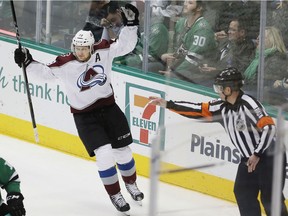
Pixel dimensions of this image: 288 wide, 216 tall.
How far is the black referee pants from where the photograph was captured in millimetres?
3993

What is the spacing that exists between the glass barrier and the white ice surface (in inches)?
33.4

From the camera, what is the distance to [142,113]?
701 cm

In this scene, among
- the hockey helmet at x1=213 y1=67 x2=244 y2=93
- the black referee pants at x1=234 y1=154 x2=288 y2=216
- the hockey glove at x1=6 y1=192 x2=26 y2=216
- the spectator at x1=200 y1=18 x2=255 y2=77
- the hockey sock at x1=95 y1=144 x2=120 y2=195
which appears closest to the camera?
the black referee pants at x1=234 y1=154 x2=288 y2=216

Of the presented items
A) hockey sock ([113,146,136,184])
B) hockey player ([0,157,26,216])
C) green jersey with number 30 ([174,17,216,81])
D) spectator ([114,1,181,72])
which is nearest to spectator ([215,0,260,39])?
green jersey with number 30 ([174,17,216,81])

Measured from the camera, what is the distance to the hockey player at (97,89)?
19.8 ft

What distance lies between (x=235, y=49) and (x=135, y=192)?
1133 mm

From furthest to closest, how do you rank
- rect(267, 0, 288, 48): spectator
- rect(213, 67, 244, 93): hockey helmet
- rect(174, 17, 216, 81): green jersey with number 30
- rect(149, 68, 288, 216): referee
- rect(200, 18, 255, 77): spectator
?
rect(174, 17, 216, 81): green jersey with number 30 → rect(200, 18, 255, 77): spectator → rect(267, 0, 288, 48): spectator → rect(213, 67, 244, 93): hockey helmet → rect(149, 68, 288, 216): referee

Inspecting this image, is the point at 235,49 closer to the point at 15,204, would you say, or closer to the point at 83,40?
the point at 83,40

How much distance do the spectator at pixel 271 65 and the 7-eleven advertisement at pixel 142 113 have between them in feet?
2.68

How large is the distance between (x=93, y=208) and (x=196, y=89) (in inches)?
41.4

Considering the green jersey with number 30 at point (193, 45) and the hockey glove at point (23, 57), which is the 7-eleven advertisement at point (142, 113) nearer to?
the green jersey with number 30 at point (193, 45)

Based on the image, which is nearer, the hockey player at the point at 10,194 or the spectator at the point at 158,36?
the hockey player at the point at 10,194

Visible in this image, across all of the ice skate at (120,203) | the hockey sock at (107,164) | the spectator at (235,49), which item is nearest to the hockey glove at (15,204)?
the hockey sock at (107,164)

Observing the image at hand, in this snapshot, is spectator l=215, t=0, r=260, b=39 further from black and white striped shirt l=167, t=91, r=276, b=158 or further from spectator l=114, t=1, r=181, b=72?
black and white striped shirt l=167, t=91, r=276, b=158
